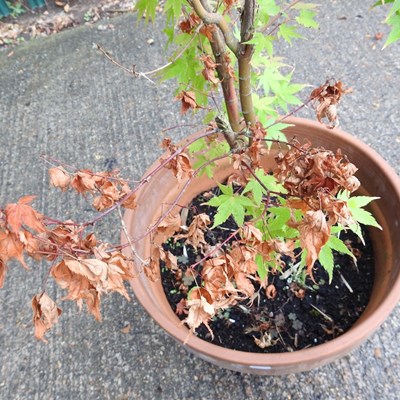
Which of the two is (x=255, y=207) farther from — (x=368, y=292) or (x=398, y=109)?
(x=398, y=109)

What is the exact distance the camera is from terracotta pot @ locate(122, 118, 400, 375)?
101cm

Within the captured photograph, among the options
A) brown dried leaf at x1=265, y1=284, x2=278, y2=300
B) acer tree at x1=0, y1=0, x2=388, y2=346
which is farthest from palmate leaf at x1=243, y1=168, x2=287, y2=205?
brown dried leaf at x1=265, y1=284, x2=278, y2=300

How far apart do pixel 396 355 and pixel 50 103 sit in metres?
2.00

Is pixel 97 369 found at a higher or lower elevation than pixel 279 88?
lower

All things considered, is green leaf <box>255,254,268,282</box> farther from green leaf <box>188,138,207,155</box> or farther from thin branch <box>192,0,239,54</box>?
thin branch <box>192,0,239,54</box>

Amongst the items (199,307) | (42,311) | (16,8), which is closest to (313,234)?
(199,307)

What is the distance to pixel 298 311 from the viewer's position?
1.34 meters

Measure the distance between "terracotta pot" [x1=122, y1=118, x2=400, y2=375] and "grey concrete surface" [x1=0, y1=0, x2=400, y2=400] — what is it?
294 mm

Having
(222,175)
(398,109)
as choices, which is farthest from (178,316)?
(398,109)

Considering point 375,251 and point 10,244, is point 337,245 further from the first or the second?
point 10,244

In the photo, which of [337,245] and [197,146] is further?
[197,146]

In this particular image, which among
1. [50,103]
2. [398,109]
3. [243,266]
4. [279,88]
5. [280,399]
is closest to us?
[243,266]

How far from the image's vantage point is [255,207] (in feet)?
3.61

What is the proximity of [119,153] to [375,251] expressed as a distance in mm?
1206
